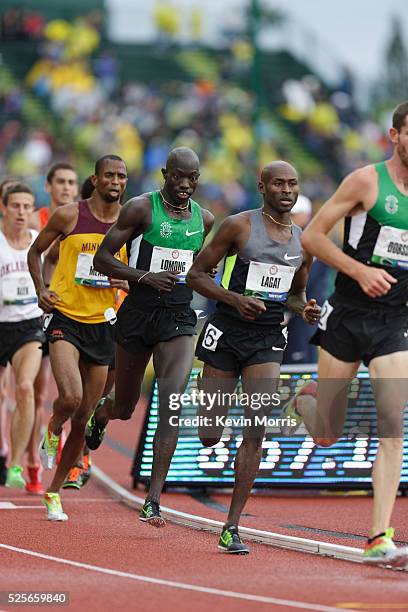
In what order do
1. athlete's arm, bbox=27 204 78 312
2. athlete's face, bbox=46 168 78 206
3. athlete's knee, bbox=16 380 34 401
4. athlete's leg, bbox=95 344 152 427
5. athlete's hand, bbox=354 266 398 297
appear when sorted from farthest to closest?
athlete's face, bbox=46 168 78 206 → athlete's knee, bbox=16 380 34 401 → athlete's arm, bbox=27 204 78 312 → athlete's leg, bbox=95 344 152 427 → athlete's hand, bbox=354 266 398 297

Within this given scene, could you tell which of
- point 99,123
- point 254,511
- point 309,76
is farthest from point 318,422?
point 309,76

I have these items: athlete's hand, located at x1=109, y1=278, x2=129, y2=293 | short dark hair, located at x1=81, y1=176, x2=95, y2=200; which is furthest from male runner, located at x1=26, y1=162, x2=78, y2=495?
athlete's hand, located at x1=109, y1=278, x2=129, y2=293

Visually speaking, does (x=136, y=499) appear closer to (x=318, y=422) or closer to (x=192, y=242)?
(x=192, y=242)

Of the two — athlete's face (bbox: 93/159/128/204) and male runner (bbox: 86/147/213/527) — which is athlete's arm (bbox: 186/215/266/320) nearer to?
male runner (bbox: 86/147/213/527)

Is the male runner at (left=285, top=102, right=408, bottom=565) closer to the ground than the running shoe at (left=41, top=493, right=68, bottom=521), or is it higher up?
higher up

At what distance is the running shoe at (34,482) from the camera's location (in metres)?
12.7

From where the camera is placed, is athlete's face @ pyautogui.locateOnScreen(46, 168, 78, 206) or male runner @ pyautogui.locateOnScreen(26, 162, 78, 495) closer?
male runner @ pyautogui.locateOnScreen(26, 162, 78, 495)

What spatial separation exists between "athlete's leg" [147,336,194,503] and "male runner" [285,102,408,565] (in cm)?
158

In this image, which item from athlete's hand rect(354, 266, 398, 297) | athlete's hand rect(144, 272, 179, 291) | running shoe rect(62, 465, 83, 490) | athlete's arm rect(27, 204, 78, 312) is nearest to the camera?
athlete's hand rect(354, 266, 398, 297)

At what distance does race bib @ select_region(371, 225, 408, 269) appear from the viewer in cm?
801

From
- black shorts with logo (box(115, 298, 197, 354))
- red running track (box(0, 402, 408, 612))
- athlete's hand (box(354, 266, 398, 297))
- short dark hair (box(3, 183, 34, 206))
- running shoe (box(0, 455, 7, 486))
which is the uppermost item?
short dark hair (box(3, 183, 34, 206))

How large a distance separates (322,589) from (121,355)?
307cm

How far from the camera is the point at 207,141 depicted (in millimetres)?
36312

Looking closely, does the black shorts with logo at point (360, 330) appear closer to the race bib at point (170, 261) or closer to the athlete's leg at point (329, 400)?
the athlete's leg at point (329, 400)
